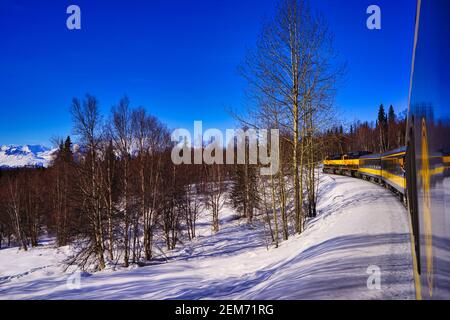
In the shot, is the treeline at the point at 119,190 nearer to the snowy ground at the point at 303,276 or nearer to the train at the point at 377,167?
the snowy ground at the point at 303,276

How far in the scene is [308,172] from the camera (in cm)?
1395

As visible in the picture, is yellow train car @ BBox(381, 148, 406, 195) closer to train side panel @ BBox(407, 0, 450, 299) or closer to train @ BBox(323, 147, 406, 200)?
train @ BBox(323, 147, 406, 200)

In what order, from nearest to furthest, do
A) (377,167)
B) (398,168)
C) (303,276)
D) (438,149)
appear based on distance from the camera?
1. (438,149)
2. (303,276)
3. (398,168)
4. (377,167)

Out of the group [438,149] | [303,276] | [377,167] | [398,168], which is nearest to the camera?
[438,149]

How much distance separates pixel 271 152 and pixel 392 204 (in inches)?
265

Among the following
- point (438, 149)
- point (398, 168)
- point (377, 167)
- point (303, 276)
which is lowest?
point (303, 276)

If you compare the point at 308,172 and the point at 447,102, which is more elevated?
the point at 447,102

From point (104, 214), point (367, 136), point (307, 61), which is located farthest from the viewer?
point (367, 136)

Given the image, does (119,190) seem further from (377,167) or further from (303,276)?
(377,167)

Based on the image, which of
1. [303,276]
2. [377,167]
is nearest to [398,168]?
[377,167]

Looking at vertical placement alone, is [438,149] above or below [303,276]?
above

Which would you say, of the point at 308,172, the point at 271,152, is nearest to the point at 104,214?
the point at 271,152

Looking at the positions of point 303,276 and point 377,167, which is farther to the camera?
point 377,167
